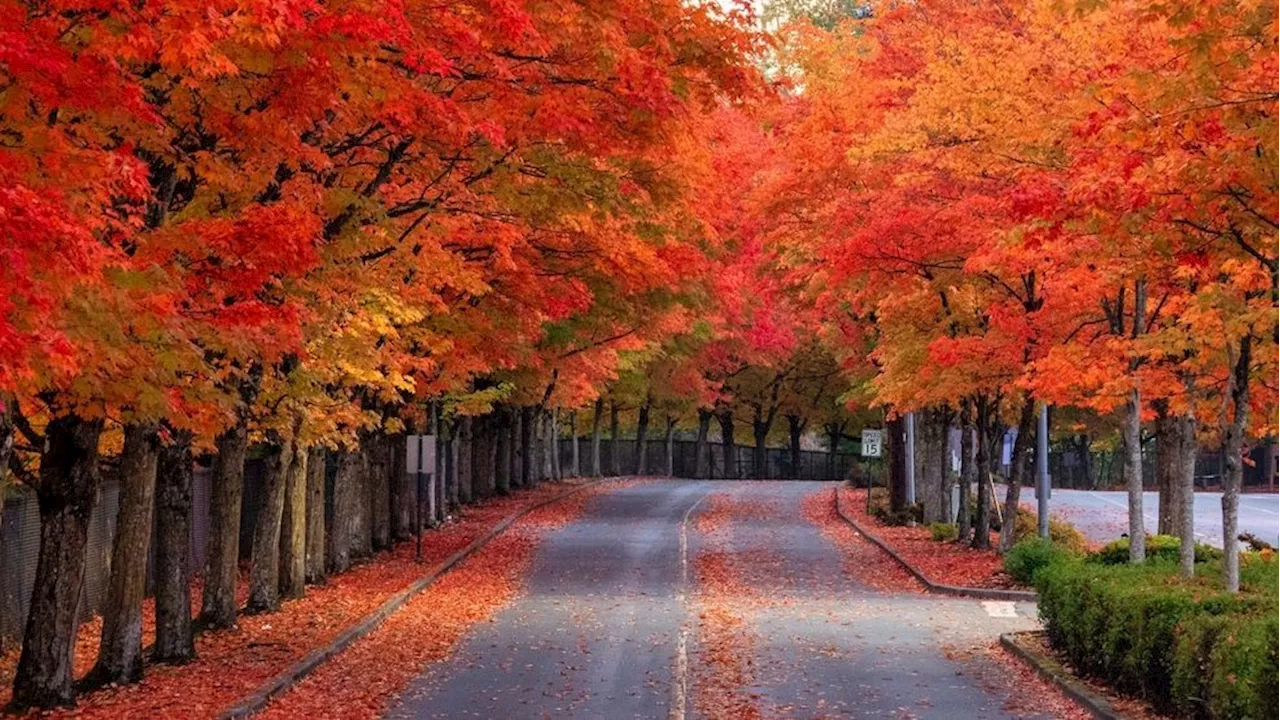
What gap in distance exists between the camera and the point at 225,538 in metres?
20.7

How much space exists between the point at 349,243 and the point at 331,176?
1.33 meters

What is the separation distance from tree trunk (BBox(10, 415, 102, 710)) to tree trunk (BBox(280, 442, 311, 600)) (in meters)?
10.2

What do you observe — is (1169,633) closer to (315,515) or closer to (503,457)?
(315,515)

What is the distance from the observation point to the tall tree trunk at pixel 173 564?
707 inches

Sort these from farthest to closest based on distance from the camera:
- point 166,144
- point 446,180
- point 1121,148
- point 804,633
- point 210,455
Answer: point 210,455
point 804,633
point 446,180
point 1121,148
point 166,144

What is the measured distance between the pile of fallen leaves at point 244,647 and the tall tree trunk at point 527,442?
26.0m

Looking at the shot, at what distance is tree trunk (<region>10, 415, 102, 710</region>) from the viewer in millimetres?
14594

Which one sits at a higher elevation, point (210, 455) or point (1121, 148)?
point (1121, 148)

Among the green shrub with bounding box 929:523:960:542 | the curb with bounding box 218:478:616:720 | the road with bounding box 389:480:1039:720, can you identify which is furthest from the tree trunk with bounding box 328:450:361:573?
the green shrub with bounding box 929:523:960:542

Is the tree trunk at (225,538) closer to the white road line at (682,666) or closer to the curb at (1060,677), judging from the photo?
the white road line at (682,666)

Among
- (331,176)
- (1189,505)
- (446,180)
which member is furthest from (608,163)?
(1189,505)

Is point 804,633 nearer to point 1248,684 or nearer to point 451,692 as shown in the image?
point 451,692

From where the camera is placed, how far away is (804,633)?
2231cm

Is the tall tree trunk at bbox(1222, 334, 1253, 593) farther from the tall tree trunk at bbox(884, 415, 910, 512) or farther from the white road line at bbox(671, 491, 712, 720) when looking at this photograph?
the tall tree trunk at bbox(884, 415, 910, 512)
